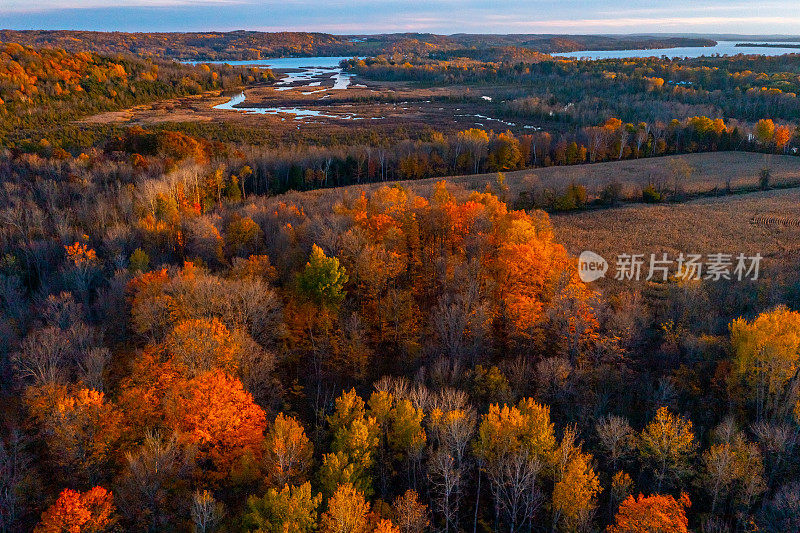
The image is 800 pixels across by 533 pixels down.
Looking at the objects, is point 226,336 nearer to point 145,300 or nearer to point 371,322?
point 145,300

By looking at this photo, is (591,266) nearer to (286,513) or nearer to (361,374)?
(361,374)

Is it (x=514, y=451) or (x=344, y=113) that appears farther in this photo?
(x=344, y=113)

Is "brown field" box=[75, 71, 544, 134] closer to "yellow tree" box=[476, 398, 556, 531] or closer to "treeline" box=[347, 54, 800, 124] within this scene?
"treeline" box=[347, 54, 800, 124]

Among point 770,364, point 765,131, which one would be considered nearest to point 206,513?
point 770,364

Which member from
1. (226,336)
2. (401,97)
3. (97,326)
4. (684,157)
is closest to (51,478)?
(226,336)

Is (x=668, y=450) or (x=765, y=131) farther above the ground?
(x=765, y=131)

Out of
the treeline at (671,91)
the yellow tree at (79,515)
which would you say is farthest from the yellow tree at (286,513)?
the treeline at (671,91)
